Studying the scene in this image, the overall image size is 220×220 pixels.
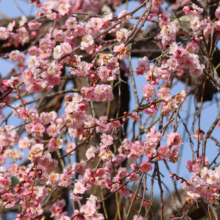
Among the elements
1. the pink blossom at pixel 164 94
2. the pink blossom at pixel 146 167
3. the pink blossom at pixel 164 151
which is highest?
the pink blossom at pixel 164 94

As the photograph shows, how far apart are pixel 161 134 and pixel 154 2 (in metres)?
0.54

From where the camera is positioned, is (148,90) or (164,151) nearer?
(164,151)

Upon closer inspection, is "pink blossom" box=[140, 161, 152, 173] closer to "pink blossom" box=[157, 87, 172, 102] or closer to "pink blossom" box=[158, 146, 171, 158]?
"pink blossom" box=[158, 146, 171, 158]

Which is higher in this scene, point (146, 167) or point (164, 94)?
point (164, 94)

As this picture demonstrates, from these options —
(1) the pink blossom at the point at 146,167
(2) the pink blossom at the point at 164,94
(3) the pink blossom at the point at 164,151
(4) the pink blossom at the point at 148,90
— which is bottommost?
(1) the pink blossom at the point at 146,167

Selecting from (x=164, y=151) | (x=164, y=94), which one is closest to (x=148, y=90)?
(x=164, y=94)

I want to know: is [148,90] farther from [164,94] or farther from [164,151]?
[164,151]

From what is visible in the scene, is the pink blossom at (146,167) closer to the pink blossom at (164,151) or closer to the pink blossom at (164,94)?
the pink blossom at (164,151)

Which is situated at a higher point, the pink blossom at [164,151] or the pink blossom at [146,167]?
the pink blossom at [164,151]

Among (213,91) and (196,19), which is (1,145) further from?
(213,91)

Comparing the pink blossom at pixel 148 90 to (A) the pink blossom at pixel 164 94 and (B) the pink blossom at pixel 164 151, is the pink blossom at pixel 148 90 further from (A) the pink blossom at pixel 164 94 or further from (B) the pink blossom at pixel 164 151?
(B) the pink blossom at pixel 164 151

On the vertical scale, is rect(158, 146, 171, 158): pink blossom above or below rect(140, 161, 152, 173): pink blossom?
above

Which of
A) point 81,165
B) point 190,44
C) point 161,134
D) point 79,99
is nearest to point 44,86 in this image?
point 79,99

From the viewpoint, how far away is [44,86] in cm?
125
